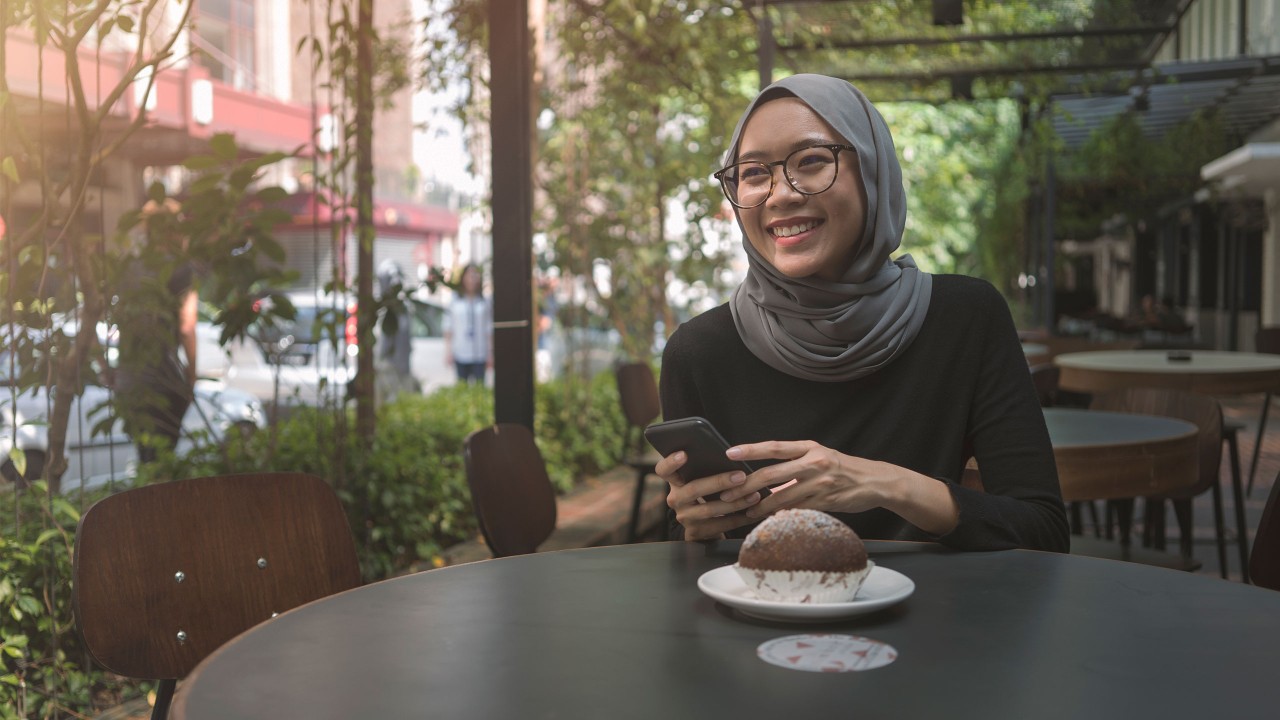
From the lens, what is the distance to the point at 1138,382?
5.14 meters

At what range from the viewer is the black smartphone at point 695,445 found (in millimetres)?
1521

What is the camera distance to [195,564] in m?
1.84

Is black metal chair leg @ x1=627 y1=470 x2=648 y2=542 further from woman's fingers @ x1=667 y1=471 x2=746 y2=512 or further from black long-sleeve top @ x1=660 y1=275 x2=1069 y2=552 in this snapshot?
woman's fingers @ x1=667 y1=471 x2=746 y2=512

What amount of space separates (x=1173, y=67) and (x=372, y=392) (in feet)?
28.5

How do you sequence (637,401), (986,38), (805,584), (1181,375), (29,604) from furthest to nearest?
(986,38) → (637,401) → (1181,375) → (29,604) → (805,584)

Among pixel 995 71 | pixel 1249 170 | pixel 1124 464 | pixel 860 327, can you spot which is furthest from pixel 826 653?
pixel 1249 170

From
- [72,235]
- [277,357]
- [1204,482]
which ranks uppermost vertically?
[72,235]

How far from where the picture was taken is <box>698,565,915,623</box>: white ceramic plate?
1.24 m

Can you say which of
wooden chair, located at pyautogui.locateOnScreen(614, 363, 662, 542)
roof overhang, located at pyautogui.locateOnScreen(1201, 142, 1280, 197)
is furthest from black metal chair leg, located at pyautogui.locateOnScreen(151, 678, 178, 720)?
roof overhang, located at pyautogui.locateOnScreen(1201, 142, 1280, 197)

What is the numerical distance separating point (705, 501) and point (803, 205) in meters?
0.53

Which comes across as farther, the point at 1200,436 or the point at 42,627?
the point at 1200,436

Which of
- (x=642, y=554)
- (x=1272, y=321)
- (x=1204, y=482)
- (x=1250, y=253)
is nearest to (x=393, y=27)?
(x=1204, y=482)

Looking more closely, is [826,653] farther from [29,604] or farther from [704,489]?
[29,604]

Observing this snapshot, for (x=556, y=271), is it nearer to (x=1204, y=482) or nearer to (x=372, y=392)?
(x=372, y=392)
